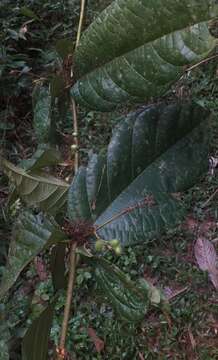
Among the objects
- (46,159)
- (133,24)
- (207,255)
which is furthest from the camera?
(207,255)

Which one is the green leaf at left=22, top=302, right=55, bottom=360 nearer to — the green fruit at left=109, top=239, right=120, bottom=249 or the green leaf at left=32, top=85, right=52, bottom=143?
the green fruit at left=109, top=239, right=120, bottom=249

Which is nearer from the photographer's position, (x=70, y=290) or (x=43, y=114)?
(x=70, y=290)

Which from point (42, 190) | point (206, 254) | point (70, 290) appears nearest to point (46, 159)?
point (42, 190)

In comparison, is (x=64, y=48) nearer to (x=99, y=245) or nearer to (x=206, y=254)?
(x=99, y=245)

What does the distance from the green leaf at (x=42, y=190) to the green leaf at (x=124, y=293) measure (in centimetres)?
11

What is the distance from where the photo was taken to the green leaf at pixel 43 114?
71 cm

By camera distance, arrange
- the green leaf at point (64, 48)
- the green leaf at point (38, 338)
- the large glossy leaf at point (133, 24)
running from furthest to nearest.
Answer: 1. the green leaf at point (64, 48)
2. the green leaf at point (38, 338)
3. the large glossy leaf at point (133, 24)

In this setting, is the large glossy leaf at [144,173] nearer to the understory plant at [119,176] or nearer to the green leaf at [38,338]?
the understory plant at [119,176]

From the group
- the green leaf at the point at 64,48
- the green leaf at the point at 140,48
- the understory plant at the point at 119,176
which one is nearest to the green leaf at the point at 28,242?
the understory plant at the point at 119,176

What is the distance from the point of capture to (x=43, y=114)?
28.2 inches

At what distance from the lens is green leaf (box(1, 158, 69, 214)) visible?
63 cm

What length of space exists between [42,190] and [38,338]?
18cm

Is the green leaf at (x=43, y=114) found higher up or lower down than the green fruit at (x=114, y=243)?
higher up

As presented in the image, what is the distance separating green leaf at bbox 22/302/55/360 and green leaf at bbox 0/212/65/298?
5 cm
